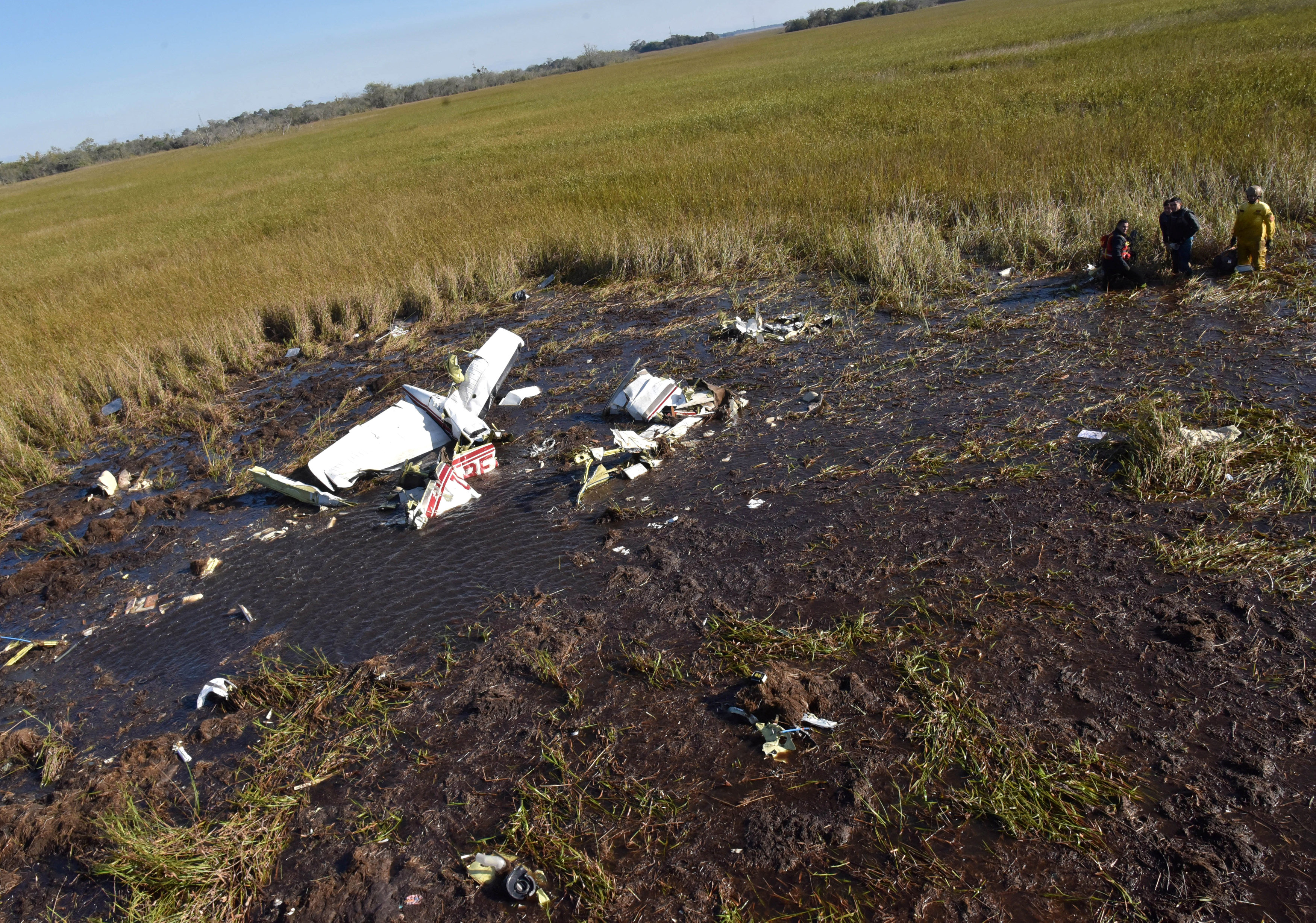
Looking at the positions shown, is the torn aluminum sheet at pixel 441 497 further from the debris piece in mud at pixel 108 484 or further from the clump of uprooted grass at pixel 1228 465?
the clump of uprooted grass at pixel 1228 465

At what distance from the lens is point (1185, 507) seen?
4098mm

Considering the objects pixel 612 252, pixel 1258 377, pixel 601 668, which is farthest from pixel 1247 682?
pixel 612 252

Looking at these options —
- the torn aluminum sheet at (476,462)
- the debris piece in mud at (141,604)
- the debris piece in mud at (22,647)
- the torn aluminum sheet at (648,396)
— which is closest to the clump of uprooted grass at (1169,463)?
the torn aluminum sheet at (648,396)

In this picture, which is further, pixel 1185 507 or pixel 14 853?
pixel 1185 507

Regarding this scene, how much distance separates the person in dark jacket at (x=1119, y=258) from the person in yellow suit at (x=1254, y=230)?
2.90 feet

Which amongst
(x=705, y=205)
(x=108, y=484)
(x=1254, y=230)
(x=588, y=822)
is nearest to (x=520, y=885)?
(x=588, y=822)

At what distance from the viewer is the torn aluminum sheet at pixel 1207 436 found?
175 inches

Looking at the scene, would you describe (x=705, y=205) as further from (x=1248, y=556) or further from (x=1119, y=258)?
(x=1248, y=556)

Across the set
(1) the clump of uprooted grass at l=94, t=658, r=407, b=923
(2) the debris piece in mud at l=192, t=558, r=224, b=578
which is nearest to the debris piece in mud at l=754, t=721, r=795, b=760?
(1) the clump of uprooted grass at l=94, t=658, r=407, b=923

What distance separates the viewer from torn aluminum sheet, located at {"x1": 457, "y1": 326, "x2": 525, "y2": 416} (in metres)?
6.30

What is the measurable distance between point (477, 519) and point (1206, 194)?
8.98 metres

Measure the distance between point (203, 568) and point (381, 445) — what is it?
1.49 metres

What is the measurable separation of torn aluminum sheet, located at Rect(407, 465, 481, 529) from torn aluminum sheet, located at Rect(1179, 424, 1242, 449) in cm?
468

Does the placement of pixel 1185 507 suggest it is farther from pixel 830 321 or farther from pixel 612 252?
pixel 612 252
